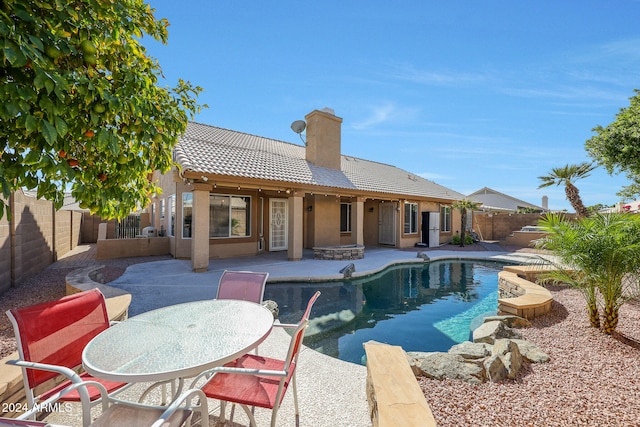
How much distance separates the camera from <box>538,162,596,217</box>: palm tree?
12.8m

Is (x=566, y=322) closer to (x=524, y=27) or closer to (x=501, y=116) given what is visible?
(x=524, y=27)

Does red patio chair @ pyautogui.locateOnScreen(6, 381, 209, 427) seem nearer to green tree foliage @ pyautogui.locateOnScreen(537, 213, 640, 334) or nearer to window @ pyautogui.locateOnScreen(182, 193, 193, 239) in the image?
green tree foliage @ pyautogui.locateOnScreen(537, 213, 640, 334)

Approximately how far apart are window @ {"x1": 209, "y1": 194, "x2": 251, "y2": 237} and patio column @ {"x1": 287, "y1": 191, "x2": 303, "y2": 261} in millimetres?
2565

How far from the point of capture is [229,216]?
39.7 feet

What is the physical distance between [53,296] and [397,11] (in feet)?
36.6

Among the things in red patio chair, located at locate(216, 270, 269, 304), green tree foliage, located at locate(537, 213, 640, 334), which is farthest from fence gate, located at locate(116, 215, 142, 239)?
green tree foliage, located at locate(537, 213, 640, 334)

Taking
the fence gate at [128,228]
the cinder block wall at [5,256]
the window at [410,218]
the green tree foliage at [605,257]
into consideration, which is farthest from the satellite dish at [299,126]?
the green tree foliage at [605,257]

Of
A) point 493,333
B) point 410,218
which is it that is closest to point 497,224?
point 410,218

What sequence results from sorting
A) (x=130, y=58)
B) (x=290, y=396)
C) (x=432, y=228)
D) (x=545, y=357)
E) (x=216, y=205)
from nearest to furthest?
(x=130, y=58)
(x=290, y=396)
(x=545, y=357)
(x=216, y=205)
(x=432, y=228)

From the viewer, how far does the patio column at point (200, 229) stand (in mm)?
9055

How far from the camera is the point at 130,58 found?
8.70 ft

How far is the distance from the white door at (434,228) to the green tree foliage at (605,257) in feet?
42.9

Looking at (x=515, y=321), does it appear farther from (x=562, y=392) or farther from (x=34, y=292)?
(x=34, y=292)

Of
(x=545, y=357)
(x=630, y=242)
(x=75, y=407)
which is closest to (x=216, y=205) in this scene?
(x=75, y=407)
